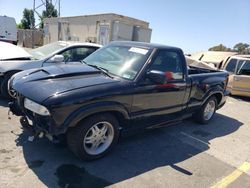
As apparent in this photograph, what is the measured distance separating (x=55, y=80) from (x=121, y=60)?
4.05 feet

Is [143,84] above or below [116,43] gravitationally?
below

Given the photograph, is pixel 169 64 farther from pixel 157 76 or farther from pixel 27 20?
pixel 27 20

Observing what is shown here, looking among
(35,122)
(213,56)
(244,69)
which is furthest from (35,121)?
(213,56)

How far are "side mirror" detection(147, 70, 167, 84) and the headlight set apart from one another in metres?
1.71

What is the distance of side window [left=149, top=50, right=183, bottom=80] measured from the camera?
4.53m

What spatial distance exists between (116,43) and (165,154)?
2.25m

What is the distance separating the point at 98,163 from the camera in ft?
12.7

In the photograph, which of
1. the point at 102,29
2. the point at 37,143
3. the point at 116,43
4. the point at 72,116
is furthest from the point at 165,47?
the point at 102,29

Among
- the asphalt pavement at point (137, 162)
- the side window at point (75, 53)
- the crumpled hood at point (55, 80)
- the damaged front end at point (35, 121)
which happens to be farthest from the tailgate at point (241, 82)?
the damaged front end at point (35, 121)

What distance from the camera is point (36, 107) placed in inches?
133

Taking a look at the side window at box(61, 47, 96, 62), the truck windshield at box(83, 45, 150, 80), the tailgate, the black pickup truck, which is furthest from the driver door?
the tailgate

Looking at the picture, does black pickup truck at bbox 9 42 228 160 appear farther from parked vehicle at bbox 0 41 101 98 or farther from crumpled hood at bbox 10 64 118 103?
parked vehicle at bbox 0 41 101 98

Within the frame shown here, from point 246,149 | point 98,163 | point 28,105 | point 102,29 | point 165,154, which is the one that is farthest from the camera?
point 102,29

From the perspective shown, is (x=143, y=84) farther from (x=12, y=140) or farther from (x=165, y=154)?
(x=12, y=140)
